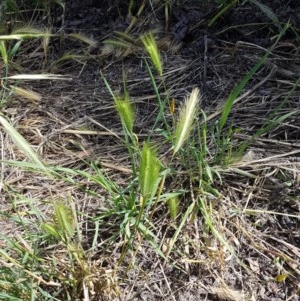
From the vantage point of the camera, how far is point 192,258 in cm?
130

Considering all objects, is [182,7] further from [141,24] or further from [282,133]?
[282,133]

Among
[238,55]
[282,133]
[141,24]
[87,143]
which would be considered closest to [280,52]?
[238,55]

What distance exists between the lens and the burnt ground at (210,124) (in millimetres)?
1283

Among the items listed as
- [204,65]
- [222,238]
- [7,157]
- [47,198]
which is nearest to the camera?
[222,238]

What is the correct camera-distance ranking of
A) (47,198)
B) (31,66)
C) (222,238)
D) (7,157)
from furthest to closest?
(31,66), (7,157), (47,198), (222,238)

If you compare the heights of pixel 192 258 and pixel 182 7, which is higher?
pixel 182 7

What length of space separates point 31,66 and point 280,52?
2.45ft

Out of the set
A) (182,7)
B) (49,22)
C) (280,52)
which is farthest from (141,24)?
(280,52)

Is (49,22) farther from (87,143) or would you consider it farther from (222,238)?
(222,238)

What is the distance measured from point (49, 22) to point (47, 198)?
2.48 feet

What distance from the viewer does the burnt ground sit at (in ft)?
4.21

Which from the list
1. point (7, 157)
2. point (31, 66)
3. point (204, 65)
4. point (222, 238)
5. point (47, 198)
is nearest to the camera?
point (222, 238)

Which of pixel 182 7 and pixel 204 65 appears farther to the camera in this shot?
pixel 182 7

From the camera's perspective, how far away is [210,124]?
5.07ft
